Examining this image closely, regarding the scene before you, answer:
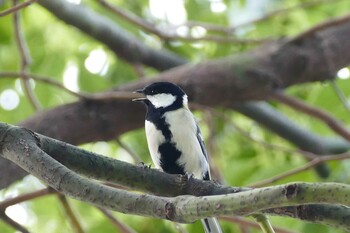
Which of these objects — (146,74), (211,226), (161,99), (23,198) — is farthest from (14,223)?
(146,74)

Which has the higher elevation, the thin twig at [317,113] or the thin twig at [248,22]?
the thin twig at [248,22]

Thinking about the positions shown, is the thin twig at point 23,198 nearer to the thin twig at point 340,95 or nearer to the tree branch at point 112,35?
the tree branch at point 112,35

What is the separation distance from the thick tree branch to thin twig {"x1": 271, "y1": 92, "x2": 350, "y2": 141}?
4.53 feet

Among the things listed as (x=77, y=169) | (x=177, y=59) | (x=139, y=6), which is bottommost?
(x=77, y=169)

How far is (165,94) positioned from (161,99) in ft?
0.11

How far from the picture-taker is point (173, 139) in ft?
8.77

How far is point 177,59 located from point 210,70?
2.21ft

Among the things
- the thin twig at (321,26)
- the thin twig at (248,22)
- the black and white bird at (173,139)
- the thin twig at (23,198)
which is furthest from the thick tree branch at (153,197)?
the thin twig at (248,22)

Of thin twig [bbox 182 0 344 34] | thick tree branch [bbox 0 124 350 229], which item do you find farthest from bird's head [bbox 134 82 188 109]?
thick tree branch [bbox 0 124 350 229]

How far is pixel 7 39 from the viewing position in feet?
11.3

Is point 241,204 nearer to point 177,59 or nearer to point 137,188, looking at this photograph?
point 137,188

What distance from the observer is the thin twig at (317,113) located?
292cm

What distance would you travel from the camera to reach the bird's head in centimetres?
280

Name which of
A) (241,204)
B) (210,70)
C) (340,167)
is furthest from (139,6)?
(241,204)
